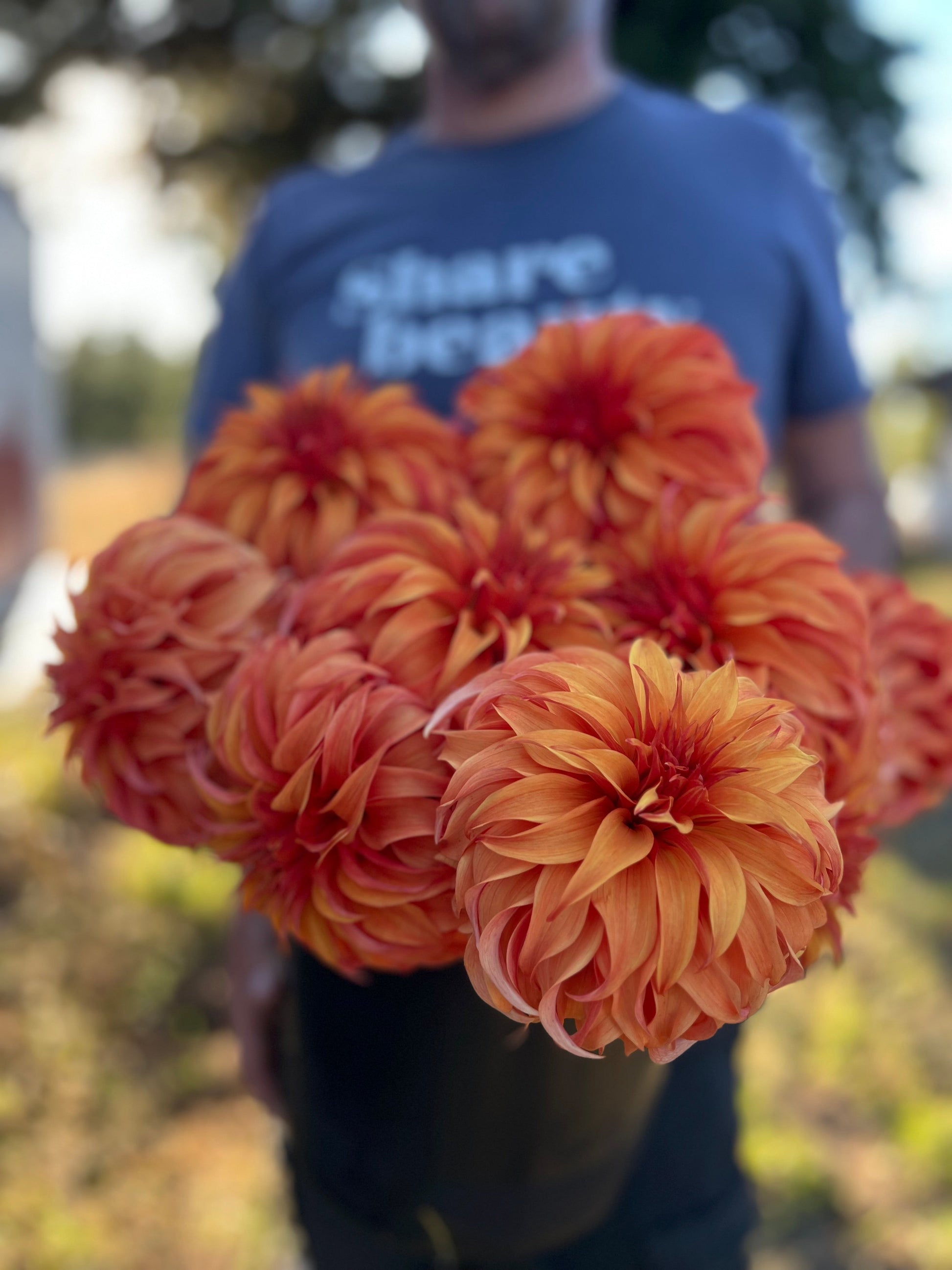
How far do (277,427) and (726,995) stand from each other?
38cm

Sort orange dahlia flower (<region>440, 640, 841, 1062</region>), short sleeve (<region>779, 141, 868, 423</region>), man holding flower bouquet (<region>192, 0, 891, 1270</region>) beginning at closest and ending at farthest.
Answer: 1. orange dahlia flower (<region>440, 640, 841, 1062</region>)
2. man holding flower bouquet (<region>192, 0, 891, 1270</region>)
3. short sleeve (<region>779, 141, 868, 423</region>)

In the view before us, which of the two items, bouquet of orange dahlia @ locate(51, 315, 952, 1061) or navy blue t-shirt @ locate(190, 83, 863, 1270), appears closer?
bouquet of orange dahlia @ locate(51, 315, 952, 1061)

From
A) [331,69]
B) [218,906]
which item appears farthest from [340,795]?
[331,69]

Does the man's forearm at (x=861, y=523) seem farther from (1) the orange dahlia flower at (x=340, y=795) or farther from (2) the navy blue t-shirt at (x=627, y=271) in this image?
(1) the orange dahlia flower at (x=340, y=795)

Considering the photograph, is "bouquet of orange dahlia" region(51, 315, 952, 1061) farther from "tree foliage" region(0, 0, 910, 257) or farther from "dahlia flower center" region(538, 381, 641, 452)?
"tree foliage" region(0, 0, 910, 257)

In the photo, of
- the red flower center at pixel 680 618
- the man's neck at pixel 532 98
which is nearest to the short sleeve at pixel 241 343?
the man's neck at pixel 532 98

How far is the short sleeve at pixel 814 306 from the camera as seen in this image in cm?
95

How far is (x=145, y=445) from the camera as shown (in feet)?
50.0

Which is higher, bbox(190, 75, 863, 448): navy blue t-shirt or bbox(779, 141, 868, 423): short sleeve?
bbox(190, 75, 863, 448): navy blue t-shirt

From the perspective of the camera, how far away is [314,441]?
54 centimetres

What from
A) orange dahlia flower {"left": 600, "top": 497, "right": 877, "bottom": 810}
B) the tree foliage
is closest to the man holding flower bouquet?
orange dahlia flower {"left": 600, "top": 497, "right": 877, "bottom": 810}

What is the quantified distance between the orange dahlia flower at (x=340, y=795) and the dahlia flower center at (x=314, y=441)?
0.13 meters

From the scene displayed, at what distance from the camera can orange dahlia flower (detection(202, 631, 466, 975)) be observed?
41cm

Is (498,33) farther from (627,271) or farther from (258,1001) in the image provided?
(258,1001)
